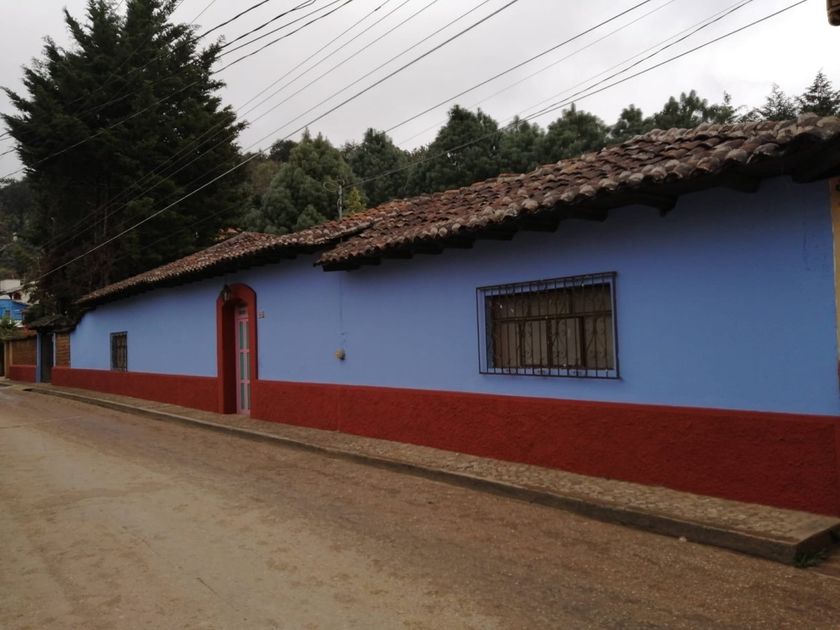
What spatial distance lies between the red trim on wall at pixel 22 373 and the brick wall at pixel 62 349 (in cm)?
362

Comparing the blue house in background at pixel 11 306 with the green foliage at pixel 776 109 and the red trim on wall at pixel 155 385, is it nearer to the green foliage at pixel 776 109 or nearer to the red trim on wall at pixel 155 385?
the red trim on wall at pixel 155 385

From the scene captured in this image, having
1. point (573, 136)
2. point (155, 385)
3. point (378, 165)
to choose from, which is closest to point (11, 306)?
point (378, 165)

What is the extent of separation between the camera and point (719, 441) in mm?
5457

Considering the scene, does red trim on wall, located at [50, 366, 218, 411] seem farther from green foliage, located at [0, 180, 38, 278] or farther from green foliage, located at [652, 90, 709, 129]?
green foliage, located at [0, 180, 38, 278]

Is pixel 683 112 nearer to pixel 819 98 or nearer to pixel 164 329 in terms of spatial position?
pixel 819 98

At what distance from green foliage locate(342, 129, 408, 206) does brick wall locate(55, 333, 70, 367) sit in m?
15.5

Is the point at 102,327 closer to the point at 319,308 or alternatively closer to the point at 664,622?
the point at 319,308

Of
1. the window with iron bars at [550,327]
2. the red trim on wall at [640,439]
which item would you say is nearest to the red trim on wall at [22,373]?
the red trim on wall at [640,439]

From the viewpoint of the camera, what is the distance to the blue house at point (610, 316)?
496 centimetres

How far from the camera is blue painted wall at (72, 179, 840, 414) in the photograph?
16.4ft

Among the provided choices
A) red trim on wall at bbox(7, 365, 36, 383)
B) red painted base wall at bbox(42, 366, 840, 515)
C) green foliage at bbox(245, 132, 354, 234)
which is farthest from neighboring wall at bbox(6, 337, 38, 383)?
red painted base wall at bbox(42, 366, 840, 515)

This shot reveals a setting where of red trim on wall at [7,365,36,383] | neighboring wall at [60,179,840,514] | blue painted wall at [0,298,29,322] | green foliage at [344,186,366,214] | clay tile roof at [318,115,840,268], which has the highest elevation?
green foliage at [344,186,366,214]

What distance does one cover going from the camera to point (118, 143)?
72.4 ft

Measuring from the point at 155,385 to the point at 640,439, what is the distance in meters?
12.9
